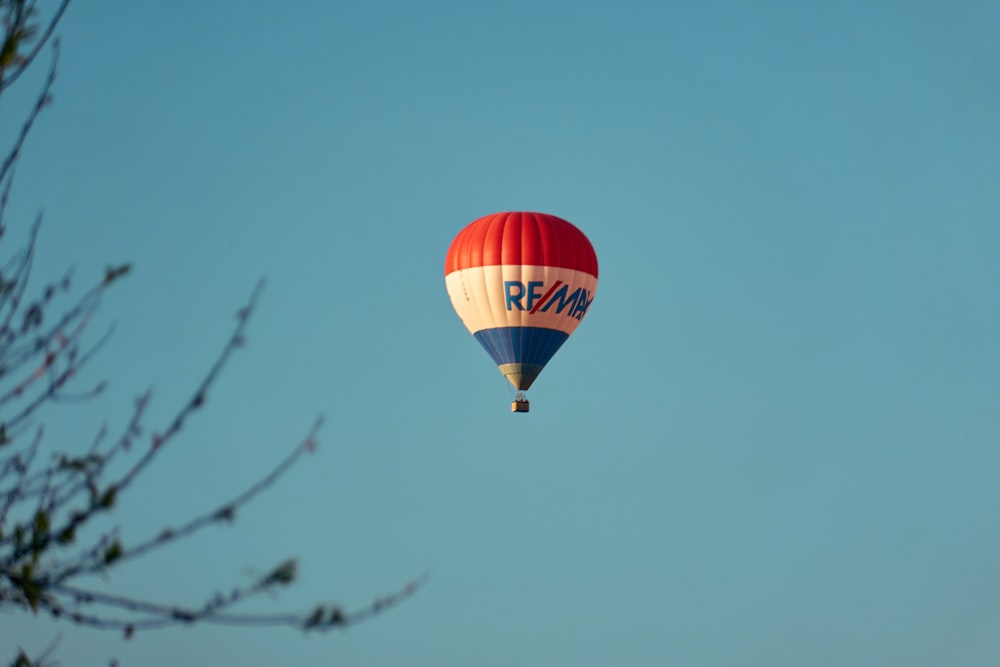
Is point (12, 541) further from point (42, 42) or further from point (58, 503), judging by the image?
point (42, 42)

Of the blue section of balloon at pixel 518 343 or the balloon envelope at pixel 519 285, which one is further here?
the blue section of balloon at pixel 518 343

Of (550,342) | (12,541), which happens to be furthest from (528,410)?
(12,541)

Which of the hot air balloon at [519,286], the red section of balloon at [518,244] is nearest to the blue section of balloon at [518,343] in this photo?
the hot air balloon at [519,286]

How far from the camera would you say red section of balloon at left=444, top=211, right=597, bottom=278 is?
6025cm

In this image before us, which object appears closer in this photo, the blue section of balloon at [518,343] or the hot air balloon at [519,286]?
the hot air balloon at [519,286]

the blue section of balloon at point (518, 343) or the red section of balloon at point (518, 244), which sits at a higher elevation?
the red section of balloon at point (518, 244)

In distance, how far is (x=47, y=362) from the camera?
8086mm

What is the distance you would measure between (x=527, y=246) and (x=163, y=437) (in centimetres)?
5273

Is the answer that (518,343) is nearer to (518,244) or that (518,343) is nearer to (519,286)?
(519,286)

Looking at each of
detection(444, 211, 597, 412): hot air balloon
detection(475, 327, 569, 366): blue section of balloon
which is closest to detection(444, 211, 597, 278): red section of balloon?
detection(444, 211, 597, 412): hot air balloon

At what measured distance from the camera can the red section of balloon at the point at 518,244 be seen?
6025cm

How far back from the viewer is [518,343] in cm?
6112

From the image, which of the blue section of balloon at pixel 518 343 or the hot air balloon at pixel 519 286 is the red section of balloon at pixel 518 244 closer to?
the hot air balloon at pixel 519 286

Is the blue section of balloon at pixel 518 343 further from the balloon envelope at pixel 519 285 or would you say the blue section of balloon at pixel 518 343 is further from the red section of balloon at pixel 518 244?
the red section of balloon at pixel 518 244
